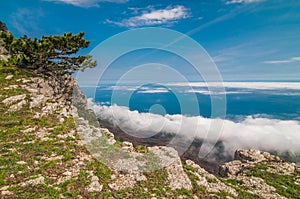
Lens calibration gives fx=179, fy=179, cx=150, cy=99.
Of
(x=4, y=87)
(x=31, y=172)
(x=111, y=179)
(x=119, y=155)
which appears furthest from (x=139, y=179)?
(x=4, y=87)

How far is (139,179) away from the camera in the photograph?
1927 centimetres

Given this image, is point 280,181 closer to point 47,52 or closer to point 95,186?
point 95,186

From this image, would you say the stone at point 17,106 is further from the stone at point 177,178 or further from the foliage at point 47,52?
the stone at point 177,178

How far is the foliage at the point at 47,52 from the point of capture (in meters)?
33.7

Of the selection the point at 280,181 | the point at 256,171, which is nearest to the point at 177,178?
the point at 256,171

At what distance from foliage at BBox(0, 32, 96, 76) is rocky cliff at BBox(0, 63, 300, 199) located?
359cm

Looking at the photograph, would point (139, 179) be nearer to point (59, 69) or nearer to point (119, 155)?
point (119, 155)

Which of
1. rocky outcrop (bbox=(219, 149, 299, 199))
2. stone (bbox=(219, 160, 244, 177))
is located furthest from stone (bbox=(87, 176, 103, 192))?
stone (bbox=(219, 160, 244, 177))

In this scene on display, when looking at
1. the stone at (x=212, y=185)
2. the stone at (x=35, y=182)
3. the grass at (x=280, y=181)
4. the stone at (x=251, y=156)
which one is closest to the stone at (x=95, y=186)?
the stone at (x=35, y=182)

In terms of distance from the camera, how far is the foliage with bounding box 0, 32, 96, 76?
111 feet

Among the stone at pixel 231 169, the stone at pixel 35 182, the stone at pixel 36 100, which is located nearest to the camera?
the stone at pixel 35 182

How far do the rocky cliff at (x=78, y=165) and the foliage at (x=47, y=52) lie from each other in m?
3.59

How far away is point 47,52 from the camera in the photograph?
35344 millimetres

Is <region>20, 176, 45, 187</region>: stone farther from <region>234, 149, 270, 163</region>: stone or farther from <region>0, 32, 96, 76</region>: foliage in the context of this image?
<region>234, 149, 270, 163</region>: stone
